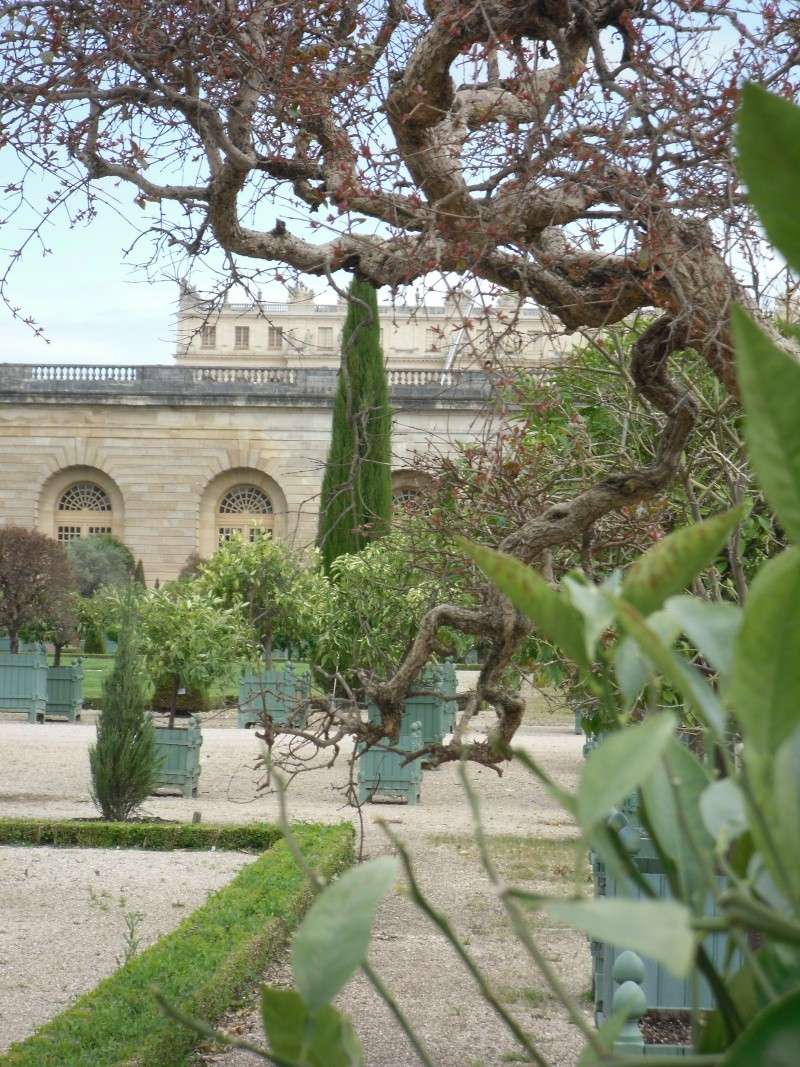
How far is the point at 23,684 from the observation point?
50.6 feet

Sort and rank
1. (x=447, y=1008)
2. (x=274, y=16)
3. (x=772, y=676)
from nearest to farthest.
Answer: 1. (x=772, y=676)
2. (x=274, y=16)
3. (x=447, y=1008)

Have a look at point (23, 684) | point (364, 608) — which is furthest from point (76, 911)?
point (23, 684)

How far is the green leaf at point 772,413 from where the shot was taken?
1.58 feet

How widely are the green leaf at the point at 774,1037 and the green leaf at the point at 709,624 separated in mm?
153

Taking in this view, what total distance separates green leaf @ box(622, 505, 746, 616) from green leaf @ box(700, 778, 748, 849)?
0.30ft

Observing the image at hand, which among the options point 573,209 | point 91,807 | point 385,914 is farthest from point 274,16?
point 91,807

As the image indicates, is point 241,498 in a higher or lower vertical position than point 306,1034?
higher

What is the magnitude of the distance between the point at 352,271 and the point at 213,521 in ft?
90.6

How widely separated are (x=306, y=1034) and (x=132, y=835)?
826 centimetres

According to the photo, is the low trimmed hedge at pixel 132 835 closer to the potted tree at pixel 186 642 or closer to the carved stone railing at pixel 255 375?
the potted tree at pixel 186 642

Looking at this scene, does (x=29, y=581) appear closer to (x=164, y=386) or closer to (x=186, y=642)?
(x=186, y=642)

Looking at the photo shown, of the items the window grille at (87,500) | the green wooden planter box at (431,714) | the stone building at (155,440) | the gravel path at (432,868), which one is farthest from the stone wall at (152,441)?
the green wooden planter box at (431,714)

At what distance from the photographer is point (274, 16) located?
3824mm

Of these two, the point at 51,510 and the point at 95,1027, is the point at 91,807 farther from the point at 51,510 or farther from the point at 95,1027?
the point at 51,510
